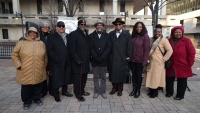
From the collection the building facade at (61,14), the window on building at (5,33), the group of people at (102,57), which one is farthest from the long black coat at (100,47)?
the window on building at (5,33)

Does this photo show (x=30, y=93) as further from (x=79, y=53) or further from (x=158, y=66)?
(x=158, y=66)

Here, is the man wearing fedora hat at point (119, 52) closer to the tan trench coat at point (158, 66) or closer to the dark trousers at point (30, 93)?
the tan trench coat at point (158, 66)

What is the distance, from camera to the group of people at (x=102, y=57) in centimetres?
388

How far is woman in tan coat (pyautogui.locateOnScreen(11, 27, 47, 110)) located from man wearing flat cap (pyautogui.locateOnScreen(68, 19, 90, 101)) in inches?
28.8

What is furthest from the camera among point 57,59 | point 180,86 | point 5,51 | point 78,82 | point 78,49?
point 5,51

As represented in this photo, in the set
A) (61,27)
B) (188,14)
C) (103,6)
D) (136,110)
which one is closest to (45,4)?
(103,6)

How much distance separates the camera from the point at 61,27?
4.00 meters

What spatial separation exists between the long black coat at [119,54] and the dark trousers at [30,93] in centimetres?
209

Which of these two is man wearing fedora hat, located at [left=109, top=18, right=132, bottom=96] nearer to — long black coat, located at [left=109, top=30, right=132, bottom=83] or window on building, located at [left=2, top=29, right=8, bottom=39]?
long black coat, located at [left=109, top=30, right=132, bottom=83]

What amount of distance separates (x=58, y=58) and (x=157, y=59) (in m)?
2.70

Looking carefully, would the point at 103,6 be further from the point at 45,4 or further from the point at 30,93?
Result: the point at 30,93

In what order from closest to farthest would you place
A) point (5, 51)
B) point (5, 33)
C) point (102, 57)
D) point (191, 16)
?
1. point (102, 57)
2. point (5, 51)
3. point (5, 33)
4. point (191, 16)

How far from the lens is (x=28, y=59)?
11.7 feet

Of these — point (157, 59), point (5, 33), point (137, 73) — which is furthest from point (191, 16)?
point (5, 33)
